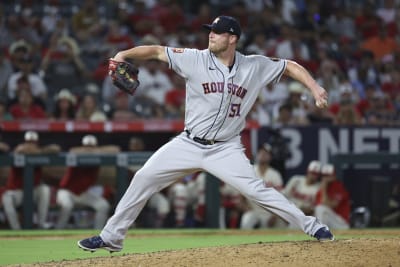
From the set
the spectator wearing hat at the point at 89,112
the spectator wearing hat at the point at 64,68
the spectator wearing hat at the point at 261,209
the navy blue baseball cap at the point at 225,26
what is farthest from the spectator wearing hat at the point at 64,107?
the navy blue baseball cap at the point at 225,26

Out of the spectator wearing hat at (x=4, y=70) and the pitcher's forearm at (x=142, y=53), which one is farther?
the spectator wearing hat at (x=4, y=70)

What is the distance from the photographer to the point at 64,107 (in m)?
13.3

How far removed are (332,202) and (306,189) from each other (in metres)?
0.55

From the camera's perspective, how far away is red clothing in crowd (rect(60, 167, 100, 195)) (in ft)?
41.4

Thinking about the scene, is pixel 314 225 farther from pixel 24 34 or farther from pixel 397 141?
pixel 24 34

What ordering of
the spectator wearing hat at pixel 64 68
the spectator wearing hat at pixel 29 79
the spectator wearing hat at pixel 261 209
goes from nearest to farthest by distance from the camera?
the spectator wearing hat at pixel 261 209 → the spectator wearing hat at pixel 29 79 → the spectator wearing hat at pixel 64 68

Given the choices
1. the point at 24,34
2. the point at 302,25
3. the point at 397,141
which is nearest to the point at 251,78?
the point at 397,141

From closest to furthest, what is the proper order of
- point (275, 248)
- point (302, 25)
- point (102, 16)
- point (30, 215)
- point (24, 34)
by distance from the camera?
point (275, 248) < point (30, 215) < point (24, 34) < point (102, 16) < point (302, 25)

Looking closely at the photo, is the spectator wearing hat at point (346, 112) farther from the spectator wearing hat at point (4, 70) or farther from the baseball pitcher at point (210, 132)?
the baseball pitcher at point (210, 132)

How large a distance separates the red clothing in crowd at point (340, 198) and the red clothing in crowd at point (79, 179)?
321 centimetres

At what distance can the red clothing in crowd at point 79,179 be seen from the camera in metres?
12.6

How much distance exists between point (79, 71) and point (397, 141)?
5.17 metres

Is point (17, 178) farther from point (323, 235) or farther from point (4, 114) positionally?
point (323, 235)

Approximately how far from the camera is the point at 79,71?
14.6m
